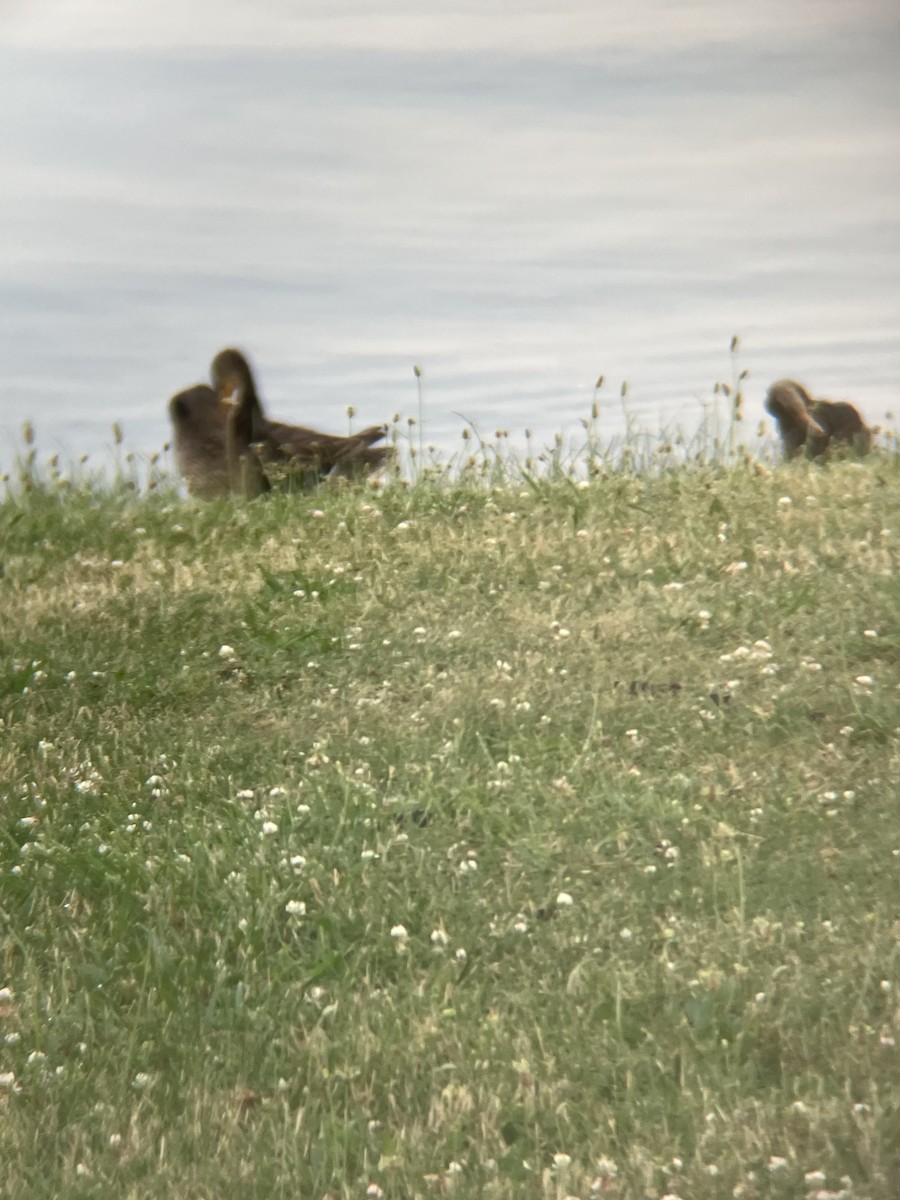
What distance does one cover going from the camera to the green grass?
12.5 ft

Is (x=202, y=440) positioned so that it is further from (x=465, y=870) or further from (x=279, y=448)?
(x=465, y=870)

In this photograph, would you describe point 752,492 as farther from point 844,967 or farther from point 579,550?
point 844,967

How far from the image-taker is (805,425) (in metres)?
12.4

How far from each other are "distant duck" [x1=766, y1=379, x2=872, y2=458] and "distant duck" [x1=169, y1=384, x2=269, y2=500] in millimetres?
4541

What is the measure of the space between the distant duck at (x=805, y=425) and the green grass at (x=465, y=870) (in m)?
3.61

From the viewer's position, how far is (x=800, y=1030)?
13.3 ft

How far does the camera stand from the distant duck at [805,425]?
487 inches

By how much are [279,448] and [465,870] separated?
295 inches

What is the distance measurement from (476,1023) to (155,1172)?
40.8 inches

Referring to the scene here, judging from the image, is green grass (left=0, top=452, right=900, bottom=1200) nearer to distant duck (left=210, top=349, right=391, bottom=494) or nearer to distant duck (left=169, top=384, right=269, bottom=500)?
distant duck (left=210, top=349, right=391, bottom=494)

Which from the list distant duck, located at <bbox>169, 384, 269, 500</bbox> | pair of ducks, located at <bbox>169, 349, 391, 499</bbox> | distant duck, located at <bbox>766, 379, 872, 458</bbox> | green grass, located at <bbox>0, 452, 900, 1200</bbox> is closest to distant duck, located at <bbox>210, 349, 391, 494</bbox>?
pair of ducks, located at <bbox>169, 349, 391, 499</bbox>

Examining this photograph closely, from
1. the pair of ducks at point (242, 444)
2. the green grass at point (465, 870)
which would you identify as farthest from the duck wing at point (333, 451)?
the green grass at point (465, 870)

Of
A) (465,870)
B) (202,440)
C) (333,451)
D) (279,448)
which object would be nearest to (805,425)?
(333,451)

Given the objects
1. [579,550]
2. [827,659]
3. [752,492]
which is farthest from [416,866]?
[752,492]
